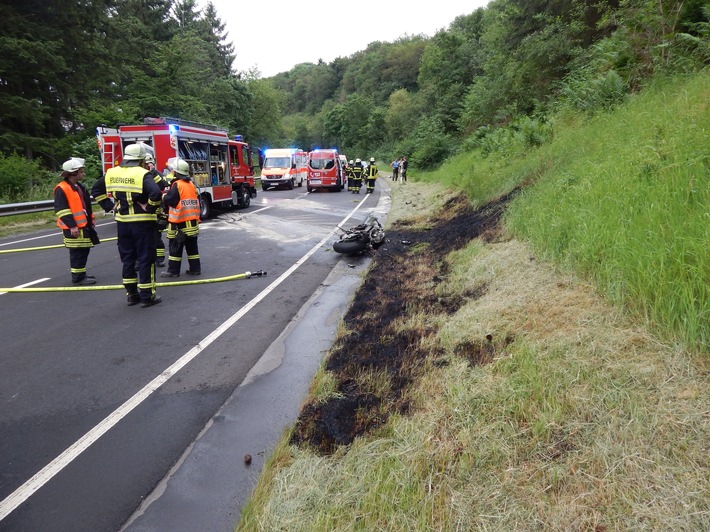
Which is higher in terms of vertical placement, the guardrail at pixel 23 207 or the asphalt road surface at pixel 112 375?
the guardrail at pixel 23 207

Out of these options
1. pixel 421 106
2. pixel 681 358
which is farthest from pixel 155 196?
pixel 421 106

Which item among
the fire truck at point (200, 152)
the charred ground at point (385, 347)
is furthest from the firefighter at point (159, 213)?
the fire truck at point (200, 152)

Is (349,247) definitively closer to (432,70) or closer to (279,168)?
(279,168)

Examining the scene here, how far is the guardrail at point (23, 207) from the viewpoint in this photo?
12655 millimetres

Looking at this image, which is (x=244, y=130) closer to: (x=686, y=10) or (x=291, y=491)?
(x=686, y=10)

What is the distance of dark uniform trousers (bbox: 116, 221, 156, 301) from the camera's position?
5.79 meters

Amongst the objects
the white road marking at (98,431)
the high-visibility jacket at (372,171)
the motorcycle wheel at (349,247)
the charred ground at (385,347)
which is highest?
the high-visibility jacket at (372,171)

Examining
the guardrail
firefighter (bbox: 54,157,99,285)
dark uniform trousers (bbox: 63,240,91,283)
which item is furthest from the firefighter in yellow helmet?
dark uniform trousers (bbox: 63,240,91,283)

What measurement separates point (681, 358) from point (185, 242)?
6804mm

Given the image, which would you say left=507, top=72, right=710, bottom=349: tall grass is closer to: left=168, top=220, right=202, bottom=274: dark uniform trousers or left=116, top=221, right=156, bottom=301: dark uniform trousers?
left=116, top=221, right=156, bottom=301: dark uniform trousers

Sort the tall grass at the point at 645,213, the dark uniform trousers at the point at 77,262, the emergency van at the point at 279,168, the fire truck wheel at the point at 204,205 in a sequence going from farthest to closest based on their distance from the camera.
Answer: the emergency van at the point at 279,168 → the fire truck wheel at the point at 204,205 → the dark uniform trousers at the point at 77,262 → the tall grass at the point at 645,213

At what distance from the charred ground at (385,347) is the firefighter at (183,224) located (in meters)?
2.97

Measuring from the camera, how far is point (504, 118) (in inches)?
741

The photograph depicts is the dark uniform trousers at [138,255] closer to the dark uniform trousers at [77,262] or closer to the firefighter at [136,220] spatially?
the firefighter at [136,220]
